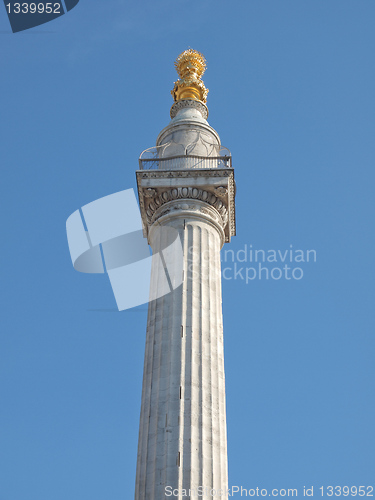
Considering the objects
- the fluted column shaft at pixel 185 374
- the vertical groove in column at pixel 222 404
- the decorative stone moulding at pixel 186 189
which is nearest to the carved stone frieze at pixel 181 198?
the decorative stone moulding at pixel 186 189

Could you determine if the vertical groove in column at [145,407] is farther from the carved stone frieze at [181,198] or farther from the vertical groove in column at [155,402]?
the carved stone frieze at [181,198]

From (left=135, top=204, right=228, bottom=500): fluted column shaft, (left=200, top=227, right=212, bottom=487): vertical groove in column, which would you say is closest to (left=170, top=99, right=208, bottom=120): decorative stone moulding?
(left=135, top=204, right=228, bottom=500): fluted column shaft

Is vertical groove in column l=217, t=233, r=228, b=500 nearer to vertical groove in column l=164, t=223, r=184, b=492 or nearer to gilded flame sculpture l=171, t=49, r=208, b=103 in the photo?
vertical groove in column l=164, t=223, r=184, b=492

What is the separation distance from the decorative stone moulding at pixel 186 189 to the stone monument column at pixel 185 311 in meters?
0.04

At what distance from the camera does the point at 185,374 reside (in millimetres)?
21719

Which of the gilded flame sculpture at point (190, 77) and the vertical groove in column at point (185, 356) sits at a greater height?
the gilded flame sculpture at point (190, 77)

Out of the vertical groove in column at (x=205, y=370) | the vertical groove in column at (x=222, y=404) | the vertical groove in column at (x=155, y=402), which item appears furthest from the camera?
the vertical groove in column at (x=222, y=404)

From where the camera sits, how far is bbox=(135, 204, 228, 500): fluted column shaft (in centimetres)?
1981

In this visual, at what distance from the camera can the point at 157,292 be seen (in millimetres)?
24531

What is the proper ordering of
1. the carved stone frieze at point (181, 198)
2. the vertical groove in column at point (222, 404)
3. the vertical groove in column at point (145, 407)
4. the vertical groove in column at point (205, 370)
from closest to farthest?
1. the vertical groove in column at point (205, 370)
2. the vertical groove in column at point (145, 407)
3. the vertical groove in column at point (222, 404)
4. the carved stone frieze at point (181, 198)

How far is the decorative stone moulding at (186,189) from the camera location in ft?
88.0

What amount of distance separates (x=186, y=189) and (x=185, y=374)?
805 cm

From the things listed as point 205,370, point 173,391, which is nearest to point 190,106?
point 205,370

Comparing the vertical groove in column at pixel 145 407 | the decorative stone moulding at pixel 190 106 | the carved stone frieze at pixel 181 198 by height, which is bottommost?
the vertical groove in column at pixel 145 407
